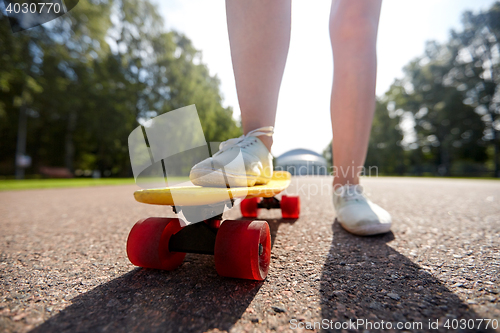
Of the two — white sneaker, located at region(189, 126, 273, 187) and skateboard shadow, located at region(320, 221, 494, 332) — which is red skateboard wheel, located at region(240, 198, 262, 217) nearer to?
white sneaker, located at region(189, 126, 273, 187)

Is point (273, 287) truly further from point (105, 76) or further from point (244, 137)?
point (105, 76)

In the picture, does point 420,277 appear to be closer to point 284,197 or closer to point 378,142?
point 284,197

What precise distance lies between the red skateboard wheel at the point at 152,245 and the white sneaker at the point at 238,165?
7.2 inches

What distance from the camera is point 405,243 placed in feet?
3.69

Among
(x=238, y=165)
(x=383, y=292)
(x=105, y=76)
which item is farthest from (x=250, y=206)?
(x=105, y=76)

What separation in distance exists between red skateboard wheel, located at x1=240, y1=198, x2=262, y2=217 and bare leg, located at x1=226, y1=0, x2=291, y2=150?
0.56 m

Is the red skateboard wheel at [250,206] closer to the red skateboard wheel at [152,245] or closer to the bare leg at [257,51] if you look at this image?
the bare leg at [257,51]

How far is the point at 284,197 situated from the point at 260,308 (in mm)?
1068

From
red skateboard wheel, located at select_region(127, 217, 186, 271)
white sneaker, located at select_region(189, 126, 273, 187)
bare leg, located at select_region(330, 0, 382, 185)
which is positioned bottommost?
red skateboard wheel, located at select_region(127, 217, 186, 271)

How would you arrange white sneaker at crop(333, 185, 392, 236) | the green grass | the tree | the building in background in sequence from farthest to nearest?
the tree
the green grass
the building in background
white sneaker at crop(333, 185, 392, 236)

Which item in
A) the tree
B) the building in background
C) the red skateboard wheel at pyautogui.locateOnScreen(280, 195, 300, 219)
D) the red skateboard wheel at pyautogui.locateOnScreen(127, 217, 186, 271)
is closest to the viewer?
the red skateboard wheel at pyautogui.locateOnScreen(127, 217, 186, 271)

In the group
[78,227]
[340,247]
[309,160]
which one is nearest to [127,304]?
[340,247]

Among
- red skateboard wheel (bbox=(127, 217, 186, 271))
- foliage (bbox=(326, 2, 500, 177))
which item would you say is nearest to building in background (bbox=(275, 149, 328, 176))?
red skateboard wheel (bbox=(127, 217, 186, 271))

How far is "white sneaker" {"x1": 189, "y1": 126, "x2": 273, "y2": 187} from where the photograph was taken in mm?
861
